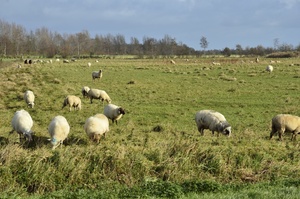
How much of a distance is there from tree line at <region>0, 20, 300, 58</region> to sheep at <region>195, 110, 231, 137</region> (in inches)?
3998

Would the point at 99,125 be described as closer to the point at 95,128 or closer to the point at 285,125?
the point at 95,128

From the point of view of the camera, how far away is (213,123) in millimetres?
15102

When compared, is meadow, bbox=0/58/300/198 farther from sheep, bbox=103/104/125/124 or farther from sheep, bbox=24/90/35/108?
sheep, bbox=24/90/35/108

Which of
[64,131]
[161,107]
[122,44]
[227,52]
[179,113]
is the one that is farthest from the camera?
[122,44]

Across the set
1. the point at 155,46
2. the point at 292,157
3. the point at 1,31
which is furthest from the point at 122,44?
the point at 292,157

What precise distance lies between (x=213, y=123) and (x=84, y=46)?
5284 inches

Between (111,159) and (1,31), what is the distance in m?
131

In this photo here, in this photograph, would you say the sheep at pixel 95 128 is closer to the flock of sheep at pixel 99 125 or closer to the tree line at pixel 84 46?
the flock of sheep at pixel 99 125

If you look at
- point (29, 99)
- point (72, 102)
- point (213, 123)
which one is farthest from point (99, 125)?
point (29, 99)

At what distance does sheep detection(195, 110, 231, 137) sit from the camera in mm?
14598

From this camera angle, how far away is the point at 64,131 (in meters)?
13.4

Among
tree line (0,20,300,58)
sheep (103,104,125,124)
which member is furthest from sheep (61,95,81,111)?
tree line (0,20,300,58)

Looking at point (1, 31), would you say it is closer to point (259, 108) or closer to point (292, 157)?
point (259, 108)

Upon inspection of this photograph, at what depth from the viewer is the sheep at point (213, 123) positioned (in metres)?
14.6
